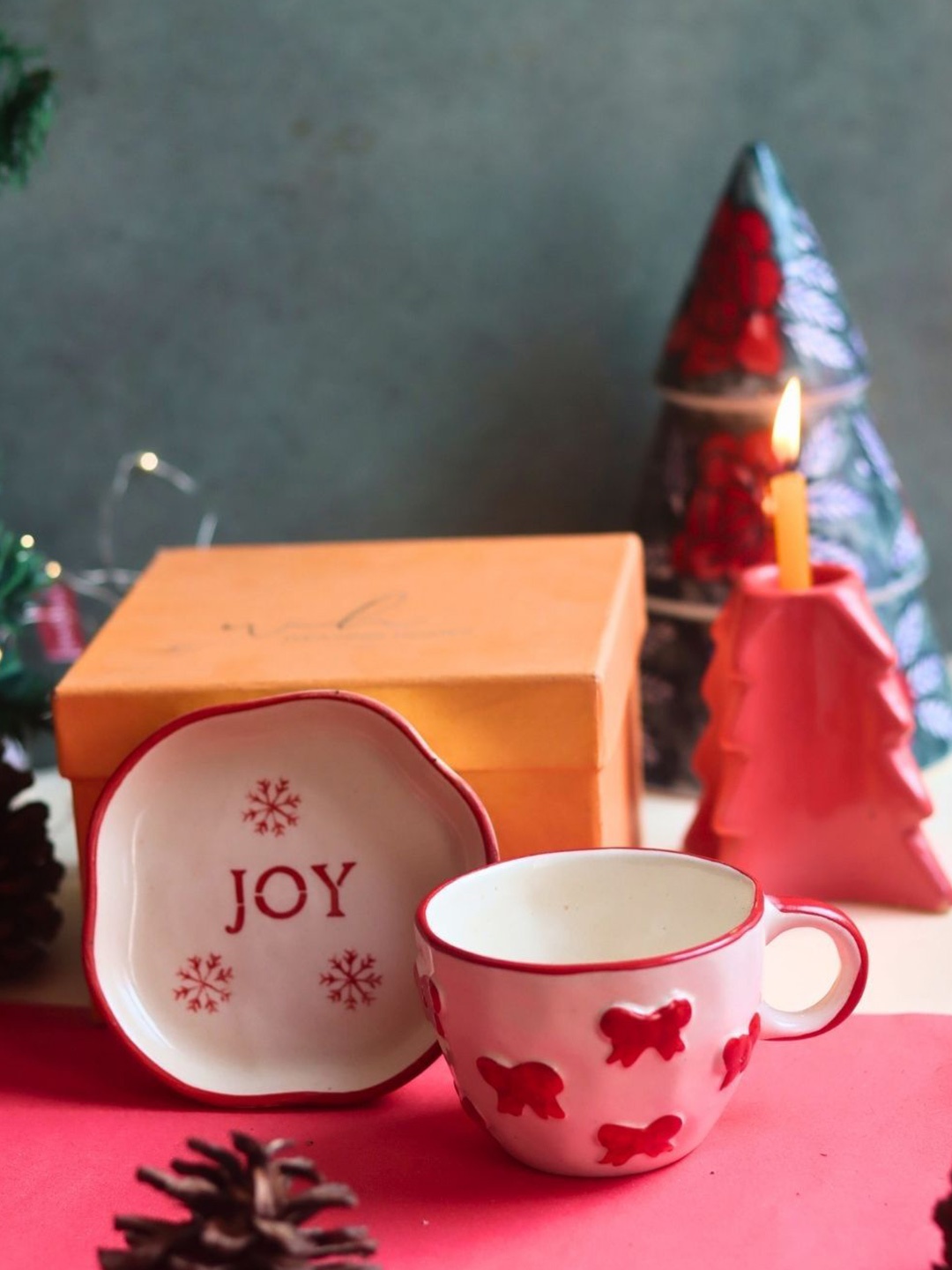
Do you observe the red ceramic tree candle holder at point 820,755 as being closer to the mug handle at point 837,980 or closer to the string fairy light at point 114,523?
the mug handle at point 837,980

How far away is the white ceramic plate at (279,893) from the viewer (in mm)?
605

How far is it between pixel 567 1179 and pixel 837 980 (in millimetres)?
120

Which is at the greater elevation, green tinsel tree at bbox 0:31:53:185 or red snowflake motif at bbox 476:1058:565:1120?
green tinsel tree at bbox 0:31:53:185

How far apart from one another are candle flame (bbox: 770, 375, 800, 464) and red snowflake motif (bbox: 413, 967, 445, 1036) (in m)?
0.32

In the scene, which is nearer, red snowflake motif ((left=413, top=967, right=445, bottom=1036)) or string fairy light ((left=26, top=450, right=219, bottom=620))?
red snowflake motif ((left=413, top=967, right=445, bottom=1036))

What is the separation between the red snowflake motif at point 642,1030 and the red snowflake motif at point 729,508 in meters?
0.43

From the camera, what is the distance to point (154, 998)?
0.61 meters

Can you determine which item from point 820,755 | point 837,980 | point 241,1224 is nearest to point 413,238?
point 820,755

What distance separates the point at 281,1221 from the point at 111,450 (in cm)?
68

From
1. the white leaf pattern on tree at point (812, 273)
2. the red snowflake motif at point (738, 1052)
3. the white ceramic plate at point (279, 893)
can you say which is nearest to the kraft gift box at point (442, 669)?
the white ceramic plate at point (279, 893)

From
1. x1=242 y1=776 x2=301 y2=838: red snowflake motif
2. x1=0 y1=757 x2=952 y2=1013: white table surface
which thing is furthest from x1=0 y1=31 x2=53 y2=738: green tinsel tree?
x1=242 y1=776 x2=301 y2=838: red snowflake motif

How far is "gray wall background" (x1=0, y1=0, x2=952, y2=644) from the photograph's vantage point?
0.98 metres

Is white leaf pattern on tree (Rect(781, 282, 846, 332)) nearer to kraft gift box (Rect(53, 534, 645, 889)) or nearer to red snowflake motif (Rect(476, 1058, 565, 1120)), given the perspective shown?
kraft gift box (Rect(53, 534, 645, 889))

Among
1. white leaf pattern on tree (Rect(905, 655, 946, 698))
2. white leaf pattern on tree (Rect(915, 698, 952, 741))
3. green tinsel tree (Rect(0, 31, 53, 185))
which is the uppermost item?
green tinsel tree (Rect(0, 31, 53, 185))
